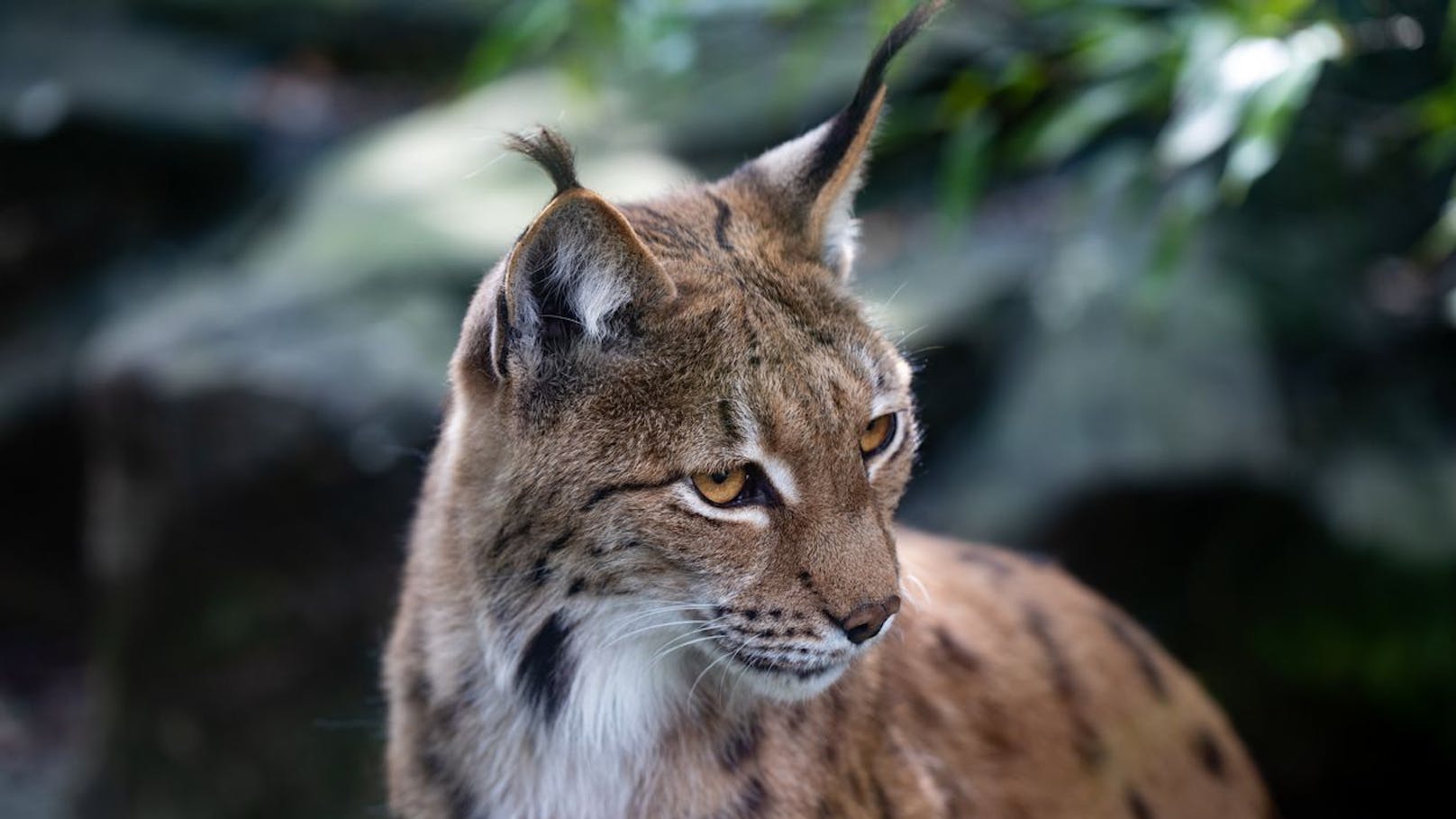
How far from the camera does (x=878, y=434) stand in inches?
137

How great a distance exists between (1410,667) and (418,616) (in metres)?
5.43

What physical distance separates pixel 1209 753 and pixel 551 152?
2.84 meters

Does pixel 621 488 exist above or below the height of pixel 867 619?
above

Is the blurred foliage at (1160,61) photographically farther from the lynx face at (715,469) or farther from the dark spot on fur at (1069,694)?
the lynx face at (715,469)

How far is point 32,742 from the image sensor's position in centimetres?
950

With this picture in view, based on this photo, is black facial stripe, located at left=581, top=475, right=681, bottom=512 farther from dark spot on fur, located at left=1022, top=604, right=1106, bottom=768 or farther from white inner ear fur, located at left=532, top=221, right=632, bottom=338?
dark spot on fur, located at left=1022, top=604, right=1106, bottom=768

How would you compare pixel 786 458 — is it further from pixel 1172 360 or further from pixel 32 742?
pixel 32 742

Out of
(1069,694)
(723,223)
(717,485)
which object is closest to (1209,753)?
(1069,694)

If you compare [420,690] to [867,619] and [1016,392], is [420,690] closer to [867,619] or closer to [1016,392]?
[867,619]

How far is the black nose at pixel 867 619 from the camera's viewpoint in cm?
320

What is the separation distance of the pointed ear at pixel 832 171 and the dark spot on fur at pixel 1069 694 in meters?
1.32

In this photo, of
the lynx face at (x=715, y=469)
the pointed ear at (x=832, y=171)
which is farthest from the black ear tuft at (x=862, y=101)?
the lynx face at (x=715, y=469)

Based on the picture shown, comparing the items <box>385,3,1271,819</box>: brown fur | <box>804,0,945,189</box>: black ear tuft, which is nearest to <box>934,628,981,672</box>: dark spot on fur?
<box>385,3,1271,819</box>: brown fur

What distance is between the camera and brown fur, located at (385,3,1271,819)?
3.22 meters
